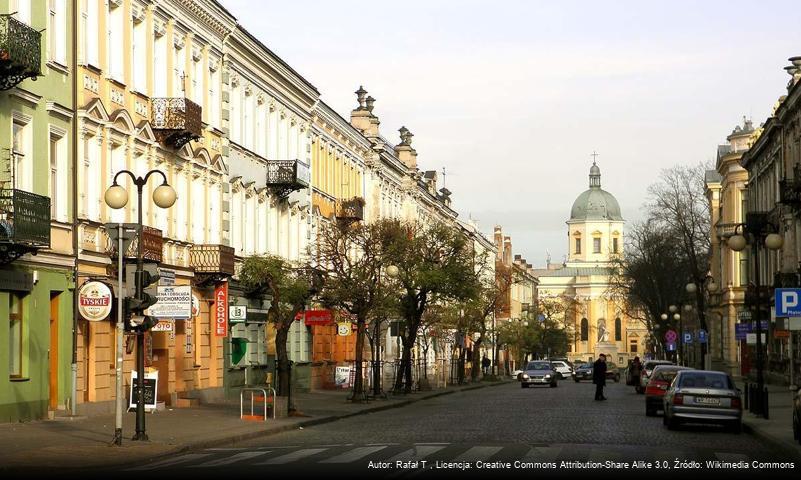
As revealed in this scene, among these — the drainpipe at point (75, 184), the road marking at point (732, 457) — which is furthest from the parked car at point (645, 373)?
the road marking at point (732, 457)

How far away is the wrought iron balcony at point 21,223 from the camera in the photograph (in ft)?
96.9

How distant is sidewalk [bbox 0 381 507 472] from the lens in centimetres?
2205

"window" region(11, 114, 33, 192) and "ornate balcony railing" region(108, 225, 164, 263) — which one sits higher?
"window" region(11, 114, 33, 192)

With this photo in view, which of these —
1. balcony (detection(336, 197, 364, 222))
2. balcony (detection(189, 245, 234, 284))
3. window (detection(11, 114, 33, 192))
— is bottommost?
balcony (detection(189, 245, 234, 284))

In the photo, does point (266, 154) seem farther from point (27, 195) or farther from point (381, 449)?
point (381, 449)

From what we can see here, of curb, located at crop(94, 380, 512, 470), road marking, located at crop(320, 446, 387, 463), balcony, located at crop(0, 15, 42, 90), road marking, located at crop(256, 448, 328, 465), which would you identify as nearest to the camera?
road marking, located at crop(256, 448, 328, 465)

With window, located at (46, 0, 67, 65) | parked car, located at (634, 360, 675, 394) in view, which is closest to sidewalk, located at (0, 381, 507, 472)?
window, located at (46, 0, 67, 65)

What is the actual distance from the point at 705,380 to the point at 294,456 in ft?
40.1

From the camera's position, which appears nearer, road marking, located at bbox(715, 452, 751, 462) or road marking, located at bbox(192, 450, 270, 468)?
road marking, located at bbox(192, 450, 270, 468)

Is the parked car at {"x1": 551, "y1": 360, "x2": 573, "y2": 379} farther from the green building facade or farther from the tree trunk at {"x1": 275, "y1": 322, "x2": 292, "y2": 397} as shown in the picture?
the green building facade

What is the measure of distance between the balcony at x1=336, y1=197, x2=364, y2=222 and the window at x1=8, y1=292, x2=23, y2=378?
110 ft

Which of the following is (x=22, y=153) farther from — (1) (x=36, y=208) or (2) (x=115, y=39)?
(2) (x=115, y=39)

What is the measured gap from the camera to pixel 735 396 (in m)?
31.5

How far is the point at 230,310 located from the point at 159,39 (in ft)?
31.2
